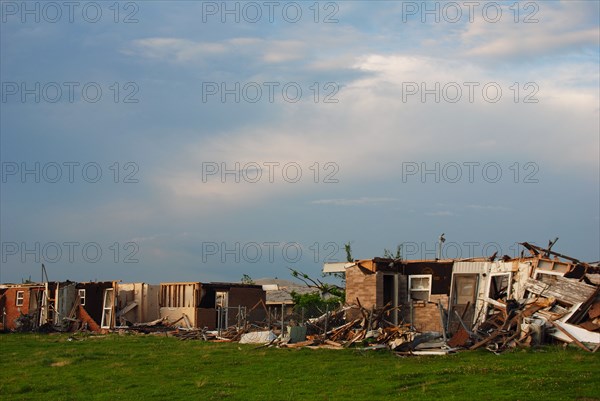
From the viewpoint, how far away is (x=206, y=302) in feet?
171

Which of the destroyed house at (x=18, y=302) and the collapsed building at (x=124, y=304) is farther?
the destroyed house at (x=18, y=302)

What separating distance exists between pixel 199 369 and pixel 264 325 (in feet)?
40.4

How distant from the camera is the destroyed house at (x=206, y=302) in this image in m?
51.3

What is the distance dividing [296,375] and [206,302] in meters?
27.2

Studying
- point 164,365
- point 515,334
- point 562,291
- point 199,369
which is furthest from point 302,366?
point 562,291

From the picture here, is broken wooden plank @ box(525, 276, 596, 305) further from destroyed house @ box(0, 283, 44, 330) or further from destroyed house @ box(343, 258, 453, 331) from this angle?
destroyed house @ box(0, 283, 44, 330)

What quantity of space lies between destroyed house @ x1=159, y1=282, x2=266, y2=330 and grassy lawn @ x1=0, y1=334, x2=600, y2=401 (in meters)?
17.3

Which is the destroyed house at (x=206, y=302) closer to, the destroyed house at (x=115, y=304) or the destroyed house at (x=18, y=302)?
the destroyed house at (x=115, y=304)

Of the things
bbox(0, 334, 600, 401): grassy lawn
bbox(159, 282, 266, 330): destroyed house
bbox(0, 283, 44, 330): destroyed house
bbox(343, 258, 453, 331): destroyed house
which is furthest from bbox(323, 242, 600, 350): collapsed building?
bbox(0, 283, 44, 330): destroyed house

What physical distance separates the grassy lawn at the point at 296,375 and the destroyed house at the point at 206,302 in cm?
1731

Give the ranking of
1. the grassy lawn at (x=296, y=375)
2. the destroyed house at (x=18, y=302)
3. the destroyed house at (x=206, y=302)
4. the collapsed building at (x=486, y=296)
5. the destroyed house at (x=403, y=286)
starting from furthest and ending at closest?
the destroyed house at (x=18, y=302)
the destroyed house at (x=206, y=302)
the destroyed house at (x=403, y=286)
the collapsed building at (x=486, y=296)
the grassy lawn at (x=296, y=375)

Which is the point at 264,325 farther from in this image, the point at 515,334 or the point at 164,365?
the point at 515,334

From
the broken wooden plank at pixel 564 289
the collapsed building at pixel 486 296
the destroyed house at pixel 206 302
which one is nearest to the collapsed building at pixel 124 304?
the destroyed house at pixel 206 302

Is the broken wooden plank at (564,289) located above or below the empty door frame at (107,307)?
above
